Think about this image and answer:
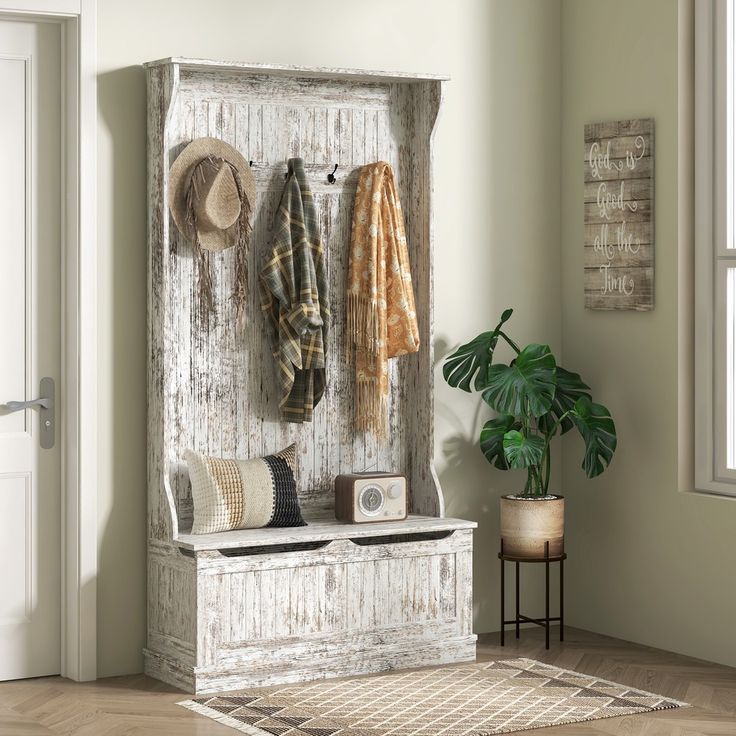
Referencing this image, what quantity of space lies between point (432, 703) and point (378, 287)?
156 cm

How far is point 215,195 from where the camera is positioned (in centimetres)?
479

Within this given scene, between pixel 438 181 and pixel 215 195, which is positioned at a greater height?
pixel 438 181

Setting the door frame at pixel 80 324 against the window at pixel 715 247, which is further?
the window at pixel 715 247

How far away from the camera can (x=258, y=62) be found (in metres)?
5.05

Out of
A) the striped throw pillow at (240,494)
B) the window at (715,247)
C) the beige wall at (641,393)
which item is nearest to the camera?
the striped throw pillow at (240,494)

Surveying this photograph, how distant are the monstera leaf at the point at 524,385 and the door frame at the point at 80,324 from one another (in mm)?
1519

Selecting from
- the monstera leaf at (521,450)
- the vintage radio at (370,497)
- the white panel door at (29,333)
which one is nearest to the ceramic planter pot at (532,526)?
the monstera leaf at (521,450)

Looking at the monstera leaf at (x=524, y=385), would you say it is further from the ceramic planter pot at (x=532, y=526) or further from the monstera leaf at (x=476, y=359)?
the ceramic planter pot at (x=532, y=526)

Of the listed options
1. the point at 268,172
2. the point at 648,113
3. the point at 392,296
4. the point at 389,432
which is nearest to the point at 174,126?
the point at 268,172

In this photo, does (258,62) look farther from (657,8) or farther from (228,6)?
(657,8)

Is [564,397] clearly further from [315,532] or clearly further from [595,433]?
[315,532]

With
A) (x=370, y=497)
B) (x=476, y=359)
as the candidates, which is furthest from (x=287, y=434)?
(x=476, y=359)

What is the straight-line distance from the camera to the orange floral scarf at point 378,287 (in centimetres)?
511

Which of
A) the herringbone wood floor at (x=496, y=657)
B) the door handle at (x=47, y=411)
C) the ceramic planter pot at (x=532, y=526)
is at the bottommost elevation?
the herringbone wood floor at (x=496, y=657)
